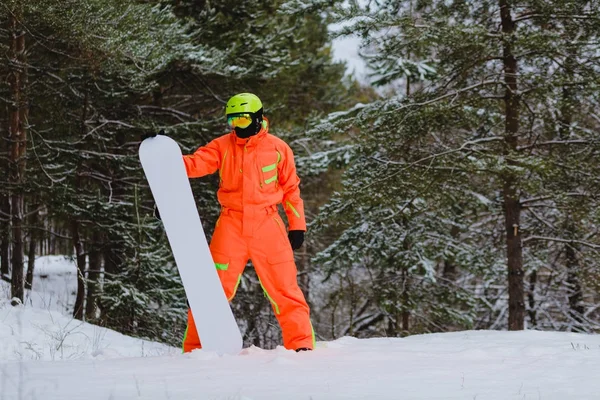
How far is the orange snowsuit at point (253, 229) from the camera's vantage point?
4.71 m

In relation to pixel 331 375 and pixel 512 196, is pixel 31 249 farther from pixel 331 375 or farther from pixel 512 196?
pixel 331 375

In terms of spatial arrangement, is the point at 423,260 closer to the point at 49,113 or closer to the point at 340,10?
the point at 340,10

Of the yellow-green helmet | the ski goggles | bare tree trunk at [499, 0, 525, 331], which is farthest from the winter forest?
the ski goggles

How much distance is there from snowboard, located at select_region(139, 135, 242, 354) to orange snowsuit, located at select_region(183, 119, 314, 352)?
0.78ft

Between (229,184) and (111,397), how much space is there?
217cm

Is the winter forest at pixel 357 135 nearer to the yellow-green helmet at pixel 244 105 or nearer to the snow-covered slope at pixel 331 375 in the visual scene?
the yellow-green helmet at pixel 244 105

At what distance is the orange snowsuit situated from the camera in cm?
471

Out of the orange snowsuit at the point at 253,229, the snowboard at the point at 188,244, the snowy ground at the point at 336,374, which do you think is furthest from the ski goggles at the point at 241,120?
the snowy ground at the point at 336,374

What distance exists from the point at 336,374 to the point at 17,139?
653 cm

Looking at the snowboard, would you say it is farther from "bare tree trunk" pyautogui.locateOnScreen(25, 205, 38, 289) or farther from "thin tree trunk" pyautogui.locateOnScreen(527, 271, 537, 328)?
"thin tree trunk" pyautogui.locateOnScreen(527, 271, 537, 328)

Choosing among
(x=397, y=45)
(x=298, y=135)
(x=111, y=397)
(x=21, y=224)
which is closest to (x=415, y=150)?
(x=397, y=45)

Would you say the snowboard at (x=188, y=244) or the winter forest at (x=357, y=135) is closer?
the snowboard at (x=188, y=244)

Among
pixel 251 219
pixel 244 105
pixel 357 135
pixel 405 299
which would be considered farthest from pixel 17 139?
pixel 405 299

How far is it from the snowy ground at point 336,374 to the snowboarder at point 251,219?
35 centimetres
